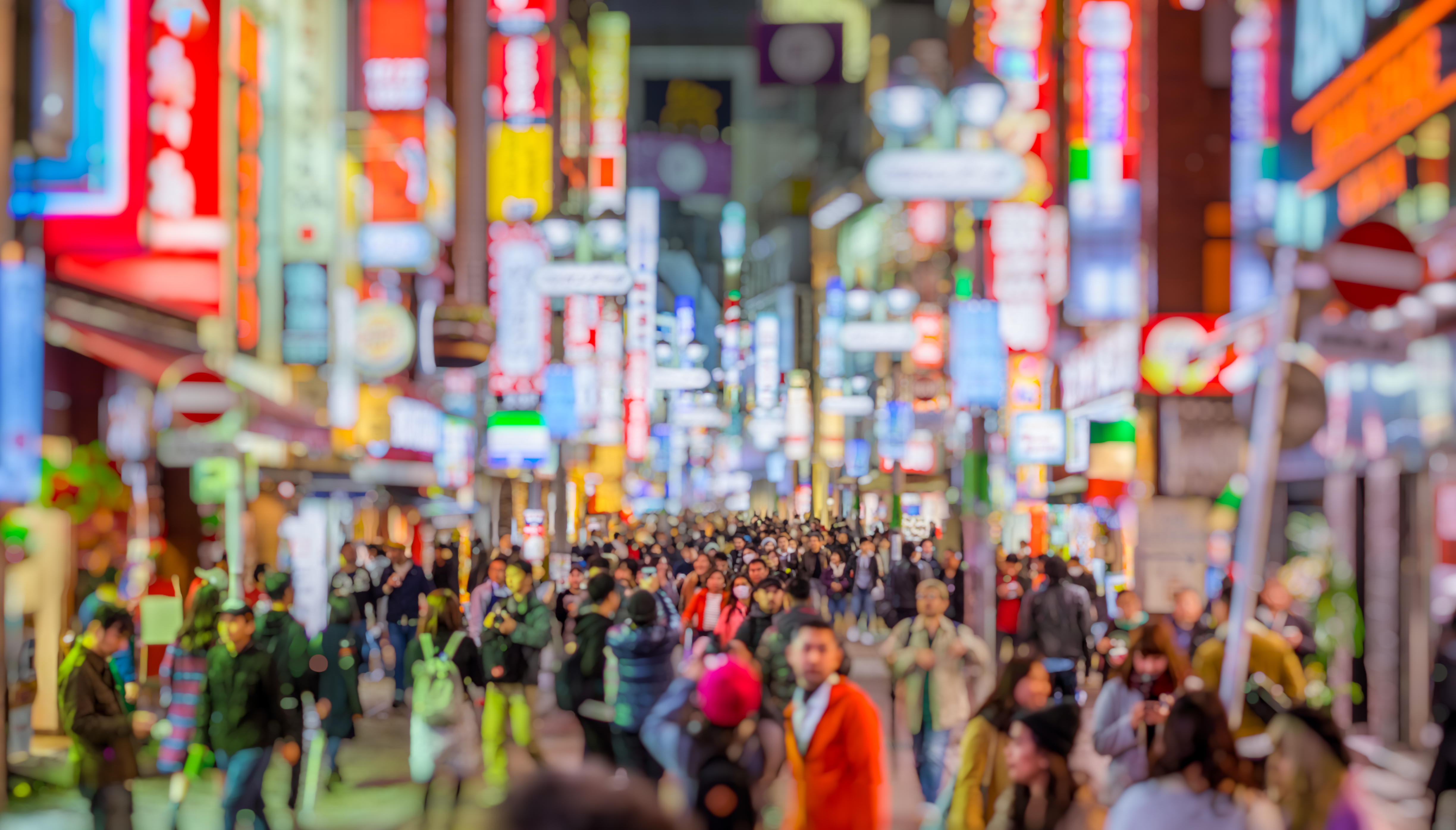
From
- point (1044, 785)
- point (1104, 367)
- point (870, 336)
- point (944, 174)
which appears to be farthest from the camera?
point (1104, 367)

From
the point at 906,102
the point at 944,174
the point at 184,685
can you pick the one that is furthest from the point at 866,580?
the point at 184,685

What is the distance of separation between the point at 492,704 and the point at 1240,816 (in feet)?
27.5

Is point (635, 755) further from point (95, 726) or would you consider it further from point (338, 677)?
point (95, 726)

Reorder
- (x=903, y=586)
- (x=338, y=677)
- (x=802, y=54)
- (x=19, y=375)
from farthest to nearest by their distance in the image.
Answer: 1. (x=802, y=54)
2. (x=903, y=586)
3. (x=338, y=677)
4. (x=19, y=375)

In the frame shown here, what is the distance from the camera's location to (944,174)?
12648 millimetres

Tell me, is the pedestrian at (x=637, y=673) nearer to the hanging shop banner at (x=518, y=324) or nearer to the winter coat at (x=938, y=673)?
the winter coat at (x=938, y=673)

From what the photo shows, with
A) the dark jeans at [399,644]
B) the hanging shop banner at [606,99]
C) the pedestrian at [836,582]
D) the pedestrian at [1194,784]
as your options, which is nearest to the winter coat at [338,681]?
the dark jeans at [399,644]

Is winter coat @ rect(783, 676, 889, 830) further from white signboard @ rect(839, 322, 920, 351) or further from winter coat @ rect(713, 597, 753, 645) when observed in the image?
white signboard @ rect(839, 322, 920, 351)

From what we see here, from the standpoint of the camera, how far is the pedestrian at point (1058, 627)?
14.1 m

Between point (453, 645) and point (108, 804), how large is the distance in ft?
10.1

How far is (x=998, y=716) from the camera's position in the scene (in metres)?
7.15

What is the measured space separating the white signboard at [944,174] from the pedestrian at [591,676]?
4183 millimetres

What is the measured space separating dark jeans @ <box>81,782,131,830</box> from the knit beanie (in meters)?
5.73

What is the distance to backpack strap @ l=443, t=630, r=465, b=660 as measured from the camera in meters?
11.0
